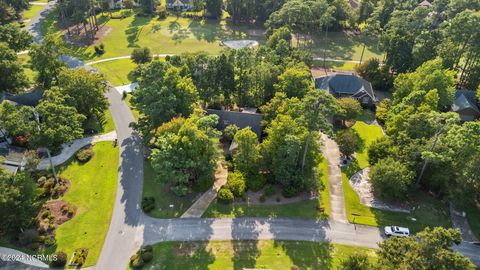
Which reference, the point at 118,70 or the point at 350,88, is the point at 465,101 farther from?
the point at 118,70

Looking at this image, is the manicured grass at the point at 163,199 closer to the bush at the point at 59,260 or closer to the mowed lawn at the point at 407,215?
the bush at the point at 59,260

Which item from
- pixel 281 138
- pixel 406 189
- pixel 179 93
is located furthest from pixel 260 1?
pixel 406 189

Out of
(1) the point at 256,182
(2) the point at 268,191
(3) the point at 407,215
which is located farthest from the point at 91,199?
(3) the point at 407,215

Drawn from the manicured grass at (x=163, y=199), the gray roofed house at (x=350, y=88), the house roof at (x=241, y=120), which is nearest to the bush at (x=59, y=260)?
the manicured grass at (x=163, y=199)

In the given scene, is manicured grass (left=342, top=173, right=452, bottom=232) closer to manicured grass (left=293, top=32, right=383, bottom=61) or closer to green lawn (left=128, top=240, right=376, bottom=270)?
green lawn (left=128, top=240, right=376, bottom=270)

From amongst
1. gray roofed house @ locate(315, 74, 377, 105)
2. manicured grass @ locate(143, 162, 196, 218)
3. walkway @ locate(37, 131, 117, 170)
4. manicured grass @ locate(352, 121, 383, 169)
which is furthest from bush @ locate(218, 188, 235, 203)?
gray roofed house @ locate(315, 74, 377, 105)
